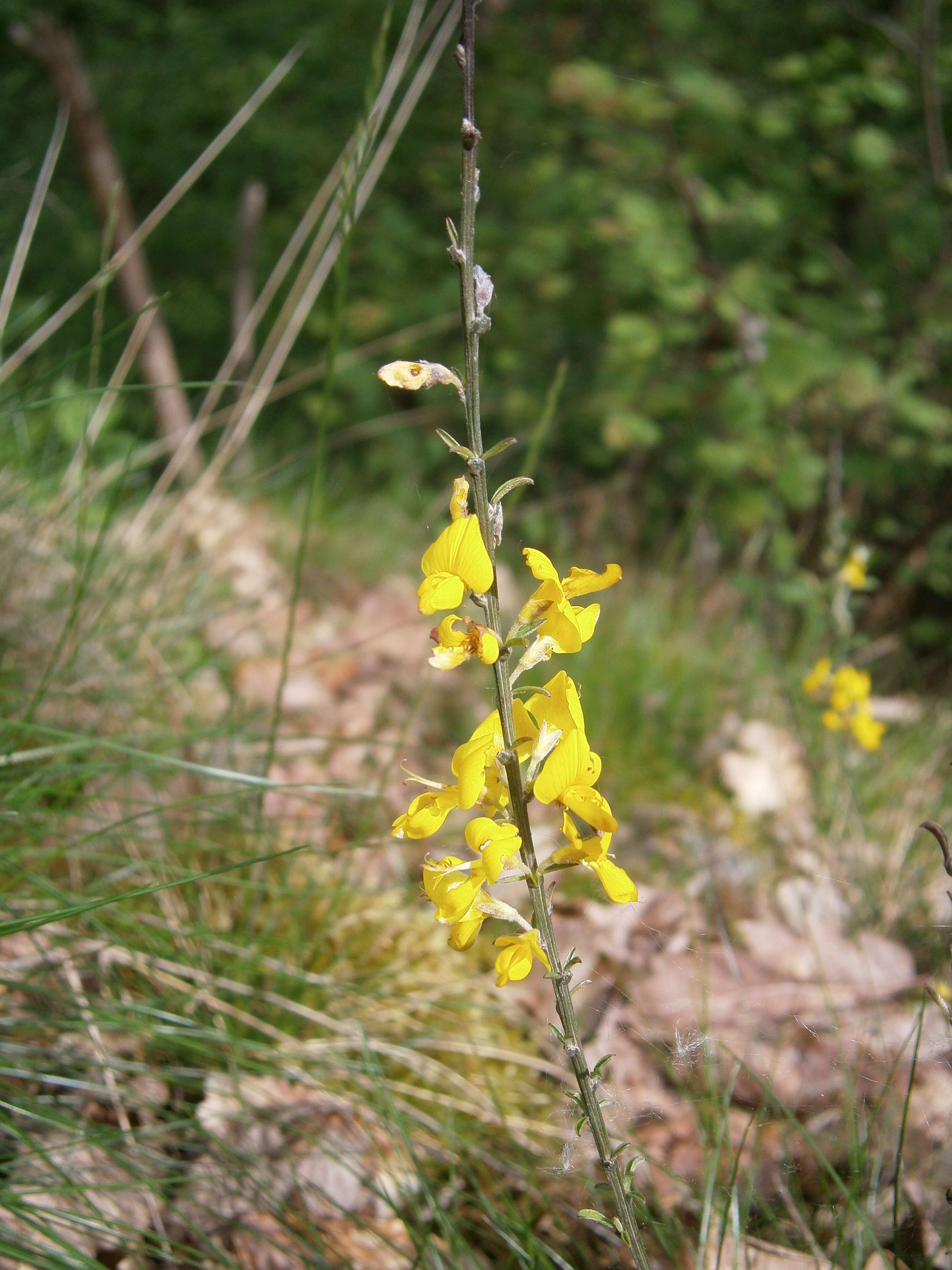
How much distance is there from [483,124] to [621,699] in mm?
4066


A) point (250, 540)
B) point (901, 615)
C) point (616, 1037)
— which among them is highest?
point (616, 1037)

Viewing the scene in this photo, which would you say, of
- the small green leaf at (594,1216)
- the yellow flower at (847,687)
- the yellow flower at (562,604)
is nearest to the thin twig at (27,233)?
the yellow flower at (562,604)

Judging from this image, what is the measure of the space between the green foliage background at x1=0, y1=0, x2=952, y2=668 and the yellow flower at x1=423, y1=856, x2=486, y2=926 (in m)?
2.09

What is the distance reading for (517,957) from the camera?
789mm

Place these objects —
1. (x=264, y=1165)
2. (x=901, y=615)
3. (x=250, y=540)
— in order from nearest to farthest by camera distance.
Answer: (x=264, y=1165) → (x=250, y=540) → (x=901, y=615)

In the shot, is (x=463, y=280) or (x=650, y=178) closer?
(x=463, y=280)

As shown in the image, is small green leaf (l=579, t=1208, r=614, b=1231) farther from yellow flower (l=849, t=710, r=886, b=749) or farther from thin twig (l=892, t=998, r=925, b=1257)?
yellow flower (l=849, t=710, r=886, b=749)

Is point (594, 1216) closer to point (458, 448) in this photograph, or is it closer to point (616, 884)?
point (616, 884)

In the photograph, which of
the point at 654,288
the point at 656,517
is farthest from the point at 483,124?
the point at 656,517

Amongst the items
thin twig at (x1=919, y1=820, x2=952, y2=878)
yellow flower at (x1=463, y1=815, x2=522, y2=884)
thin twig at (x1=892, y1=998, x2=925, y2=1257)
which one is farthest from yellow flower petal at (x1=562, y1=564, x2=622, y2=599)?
thin twig at (x1=892, y1=998, x2=925, y2=1257)

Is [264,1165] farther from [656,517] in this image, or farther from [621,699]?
[656,517]

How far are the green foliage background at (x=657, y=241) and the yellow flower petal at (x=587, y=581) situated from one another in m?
2.01

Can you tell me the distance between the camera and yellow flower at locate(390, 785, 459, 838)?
30.7 inches

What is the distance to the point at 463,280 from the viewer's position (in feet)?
2.33
